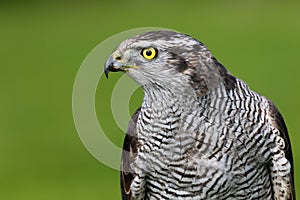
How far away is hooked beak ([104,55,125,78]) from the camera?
22.6 ft

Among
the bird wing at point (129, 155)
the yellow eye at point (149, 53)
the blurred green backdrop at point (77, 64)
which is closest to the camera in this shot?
the yellow eye at point (149, 53)

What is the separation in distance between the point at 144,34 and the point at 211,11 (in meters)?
29.7

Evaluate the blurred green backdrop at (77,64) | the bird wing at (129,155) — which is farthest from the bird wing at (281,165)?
the blurred green backdrop at (77,64)

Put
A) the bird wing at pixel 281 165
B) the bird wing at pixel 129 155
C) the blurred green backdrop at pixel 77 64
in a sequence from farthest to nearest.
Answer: the blurred green backdrop at pixel 77 64 < the bird wing at pixel 129 155 < the bird wing at pixel 281 165

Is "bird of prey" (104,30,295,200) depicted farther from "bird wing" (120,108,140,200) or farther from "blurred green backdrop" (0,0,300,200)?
"blurred green backdrop" (0,0,300,200)

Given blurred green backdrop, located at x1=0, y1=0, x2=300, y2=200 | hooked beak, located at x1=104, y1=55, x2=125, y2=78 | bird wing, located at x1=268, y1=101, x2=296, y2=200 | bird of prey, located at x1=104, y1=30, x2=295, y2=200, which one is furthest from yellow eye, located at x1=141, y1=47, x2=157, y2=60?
bird wing, located at x1=268, y1=101, x2=296, y2=200

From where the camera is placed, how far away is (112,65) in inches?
271

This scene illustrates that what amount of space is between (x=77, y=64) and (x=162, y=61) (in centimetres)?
2022

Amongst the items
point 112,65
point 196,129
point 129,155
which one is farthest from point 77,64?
point 112,65

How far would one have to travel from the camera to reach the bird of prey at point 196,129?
22.6ft

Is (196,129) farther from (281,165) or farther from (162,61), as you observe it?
(281,165)

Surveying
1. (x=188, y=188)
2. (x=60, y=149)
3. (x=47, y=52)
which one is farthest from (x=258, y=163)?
(x=47, y=52)

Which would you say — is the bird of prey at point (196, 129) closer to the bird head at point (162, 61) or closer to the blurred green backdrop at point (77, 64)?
the bird head at point (162, 61)

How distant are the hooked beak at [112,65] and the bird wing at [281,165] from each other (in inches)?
49.7
